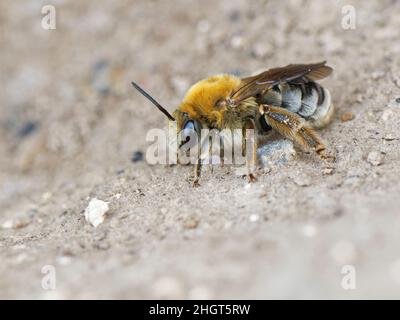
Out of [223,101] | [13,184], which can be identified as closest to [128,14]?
[13,184]

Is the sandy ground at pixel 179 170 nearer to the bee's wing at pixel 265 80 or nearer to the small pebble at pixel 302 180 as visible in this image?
the small pebble at pixel 302 180

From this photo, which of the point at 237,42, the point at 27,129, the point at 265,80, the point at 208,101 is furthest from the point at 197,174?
the point at 27,129

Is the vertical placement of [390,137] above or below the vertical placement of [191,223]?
above

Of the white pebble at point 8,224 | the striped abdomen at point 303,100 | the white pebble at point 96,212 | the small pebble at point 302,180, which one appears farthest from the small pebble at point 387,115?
the white pebble at point 8,224

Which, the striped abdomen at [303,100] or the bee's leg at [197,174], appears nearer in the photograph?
the bee's leg at [197,174]

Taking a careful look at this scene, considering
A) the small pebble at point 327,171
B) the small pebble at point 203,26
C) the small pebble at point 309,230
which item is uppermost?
the small pebble at point 203,26

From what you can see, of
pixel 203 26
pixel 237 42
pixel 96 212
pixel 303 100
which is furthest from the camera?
pixel 203 26

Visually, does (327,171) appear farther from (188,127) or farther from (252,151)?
(188,127)
